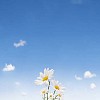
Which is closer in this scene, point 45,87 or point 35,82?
point 45,87

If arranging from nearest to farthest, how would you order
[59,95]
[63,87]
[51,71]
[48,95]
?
[48,95] < [59,95] < [51,71] < [63,87]

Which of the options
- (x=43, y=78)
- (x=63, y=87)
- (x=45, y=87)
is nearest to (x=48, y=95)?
(x=45, y=87)

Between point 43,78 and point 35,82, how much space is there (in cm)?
18

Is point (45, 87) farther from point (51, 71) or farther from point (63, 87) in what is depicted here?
point (63, 87)

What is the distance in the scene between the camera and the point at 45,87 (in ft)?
10.4

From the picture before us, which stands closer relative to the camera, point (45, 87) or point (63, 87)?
point (45, 87)

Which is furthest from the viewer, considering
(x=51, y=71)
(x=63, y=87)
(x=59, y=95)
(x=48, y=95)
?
(x=63, y=87)

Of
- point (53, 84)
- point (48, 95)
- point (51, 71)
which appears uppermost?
point (51, 71)

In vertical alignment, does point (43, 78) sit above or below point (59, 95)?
above

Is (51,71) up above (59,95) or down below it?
above

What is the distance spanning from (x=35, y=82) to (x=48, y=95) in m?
0.51

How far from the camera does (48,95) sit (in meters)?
3.02

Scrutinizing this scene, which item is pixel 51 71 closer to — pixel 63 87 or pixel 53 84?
pixel 53 84

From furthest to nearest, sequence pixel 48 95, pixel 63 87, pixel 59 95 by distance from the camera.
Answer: pixel 63 87, pixel 59 95, pixel 48 95
